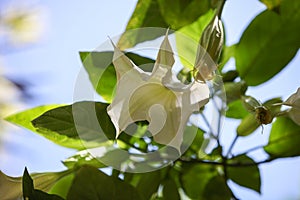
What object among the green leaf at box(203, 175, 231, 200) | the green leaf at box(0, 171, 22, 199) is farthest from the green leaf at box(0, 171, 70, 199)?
the green leaf at box(203, 175, 231, 200)

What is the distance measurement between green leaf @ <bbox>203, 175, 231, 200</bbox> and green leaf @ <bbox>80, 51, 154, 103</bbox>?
9 cm

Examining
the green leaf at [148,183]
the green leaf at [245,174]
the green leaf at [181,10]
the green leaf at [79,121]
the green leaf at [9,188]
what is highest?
the green leaf at [181,10]

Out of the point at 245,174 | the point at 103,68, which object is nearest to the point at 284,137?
the point at 245,174

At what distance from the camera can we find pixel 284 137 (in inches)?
15.0

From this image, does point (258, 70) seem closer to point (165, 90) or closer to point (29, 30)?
point (165, 90)

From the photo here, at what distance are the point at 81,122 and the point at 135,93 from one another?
0.16 feet

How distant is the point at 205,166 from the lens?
38cm

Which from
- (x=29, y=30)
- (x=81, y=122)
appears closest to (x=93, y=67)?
(x=81, y=122)

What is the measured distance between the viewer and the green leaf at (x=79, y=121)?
0.29 meters

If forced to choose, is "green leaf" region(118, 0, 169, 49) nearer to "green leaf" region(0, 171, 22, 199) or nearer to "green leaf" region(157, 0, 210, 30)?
"green leaf" region(157, 0, 210, 30)

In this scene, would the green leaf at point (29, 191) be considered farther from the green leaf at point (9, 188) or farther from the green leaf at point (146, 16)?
the green leaf at point (146, 16)

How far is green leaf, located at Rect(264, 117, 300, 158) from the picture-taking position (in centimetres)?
38

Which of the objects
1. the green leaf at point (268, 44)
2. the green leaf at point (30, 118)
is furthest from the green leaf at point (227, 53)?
the green leaf at point (30, 118)

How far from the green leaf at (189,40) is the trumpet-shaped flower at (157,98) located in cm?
4
